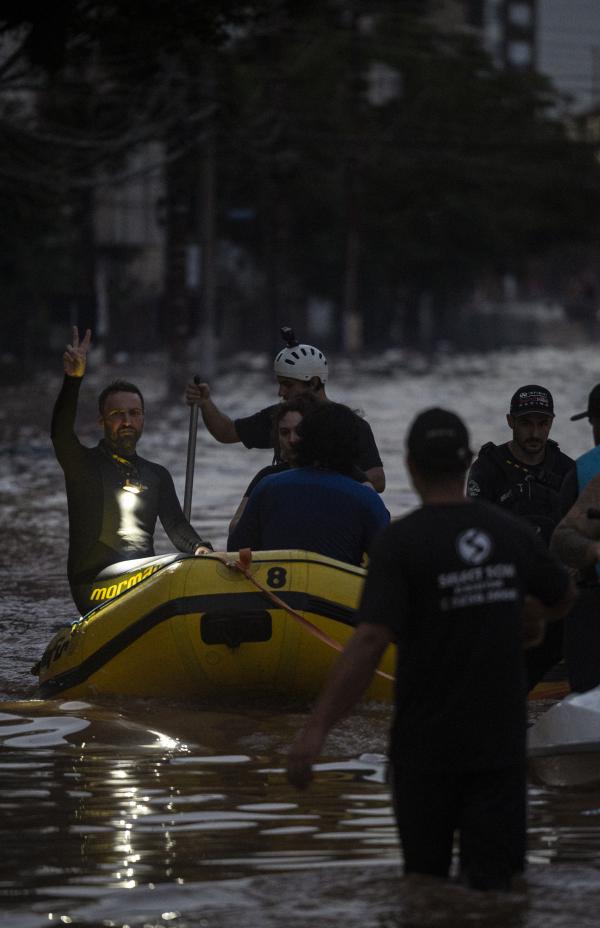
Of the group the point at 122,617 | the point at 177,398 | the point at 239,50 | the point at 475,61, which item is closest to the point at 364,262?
the point at 475,61

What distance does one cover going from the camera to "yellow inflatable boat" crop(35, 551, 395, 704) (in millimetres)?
9258

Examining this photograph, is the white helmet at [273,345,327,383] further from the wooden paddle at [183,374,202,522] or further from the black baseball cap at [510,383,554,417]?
the black baseball cap at [510,383,554,417]

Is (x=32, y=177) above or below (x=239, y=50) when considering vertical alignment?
below

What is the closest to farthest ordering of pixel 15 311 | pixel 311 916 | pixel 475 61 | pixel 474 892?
1. pixel 474 892
2. pixel 311 916
3. pixel 15 311
4. pixel 475 61

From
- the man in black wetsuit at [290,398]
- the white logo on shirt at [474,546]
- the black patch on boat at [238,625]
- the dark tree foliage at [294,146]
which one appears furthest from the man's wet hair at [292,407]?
the dark tree foliage at [294,146]

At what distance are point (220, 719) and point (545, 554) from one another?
412 centimetres

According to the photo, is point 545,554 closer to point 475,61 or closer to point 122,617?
point 122,617

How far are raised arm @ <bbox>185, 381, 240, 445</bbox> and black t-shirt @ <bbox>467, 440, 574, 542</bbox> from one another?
2087 mm

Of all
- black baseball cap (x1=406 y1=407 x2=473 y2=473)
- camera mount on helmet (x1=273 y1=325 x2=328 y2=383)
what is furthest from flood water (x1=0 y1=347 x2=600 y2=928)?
camera mount on helmet (x1=273 y1=325 x2=328 y2=383)

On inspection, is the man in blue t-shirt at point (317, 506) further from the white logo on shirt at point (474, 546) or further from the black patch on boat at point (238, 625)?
the white logo on shirt at point (474, 546)

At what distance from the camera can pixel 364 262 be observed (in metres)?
75.1

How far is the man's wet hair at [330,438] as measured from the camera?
8711 millimetres

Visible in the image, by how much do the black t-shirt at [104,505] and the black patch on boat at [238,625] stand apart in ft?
3.18

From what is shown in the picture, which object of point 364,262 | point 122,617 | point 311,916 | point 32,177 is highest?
point 364,262
